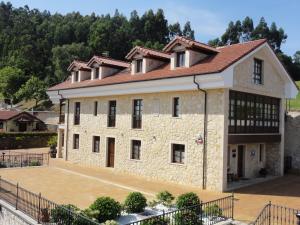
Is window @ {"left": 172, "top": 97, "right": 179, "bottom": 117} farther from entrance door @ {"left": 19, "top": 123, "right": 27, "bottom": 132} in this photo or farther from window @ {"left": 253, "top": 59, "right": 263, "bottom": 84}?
entrance door @ {"left": 19, "top": 123, "right": 27, "bottom": 132}

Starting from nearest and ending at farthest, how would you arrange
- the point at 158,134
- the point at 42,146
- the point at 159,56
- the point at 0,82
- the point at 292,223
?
the point at 292,223
the point at 158,134
the point at 159,56
the point at 42,146
the point at 0,82

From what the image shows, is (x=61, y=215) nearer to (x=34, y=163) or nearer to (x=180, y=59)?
(x=180, y=59)

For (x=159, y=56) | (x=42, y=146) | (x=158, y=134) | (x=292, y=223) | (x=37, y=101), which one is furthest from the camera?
(x=37, y=101)

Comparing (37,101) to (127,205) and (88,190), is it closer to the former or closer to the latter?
(88,190)

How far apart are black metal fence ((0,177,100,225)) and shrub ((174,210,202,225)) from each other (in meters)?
2.94

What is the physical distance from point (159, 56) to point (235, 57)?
6.27 meters

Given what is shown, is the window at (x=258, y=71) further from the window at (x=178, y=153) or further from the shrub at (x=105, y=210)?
the shrub at (x=105, y=210)

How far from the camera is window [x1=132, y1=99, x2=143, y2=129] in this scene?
23.3 m

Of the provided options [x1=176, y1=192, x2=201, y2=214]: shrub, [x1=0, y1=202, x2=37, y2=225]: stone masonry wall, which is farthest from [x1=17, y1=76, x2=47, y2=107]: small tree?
[x1=176, y1=192, x2=201, y2=214]: shrub

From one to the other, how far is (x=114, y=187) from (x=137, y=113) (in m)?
6.18

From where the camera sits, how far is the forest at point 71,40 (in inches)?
3022

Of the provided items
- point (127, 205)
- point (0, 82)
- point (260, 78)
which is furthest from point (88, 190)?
point (0, 82)

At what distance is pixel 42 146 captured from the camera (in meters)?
44.2

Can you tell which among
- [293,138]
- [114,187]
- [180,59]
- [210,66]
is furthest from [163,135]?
[293,138]
